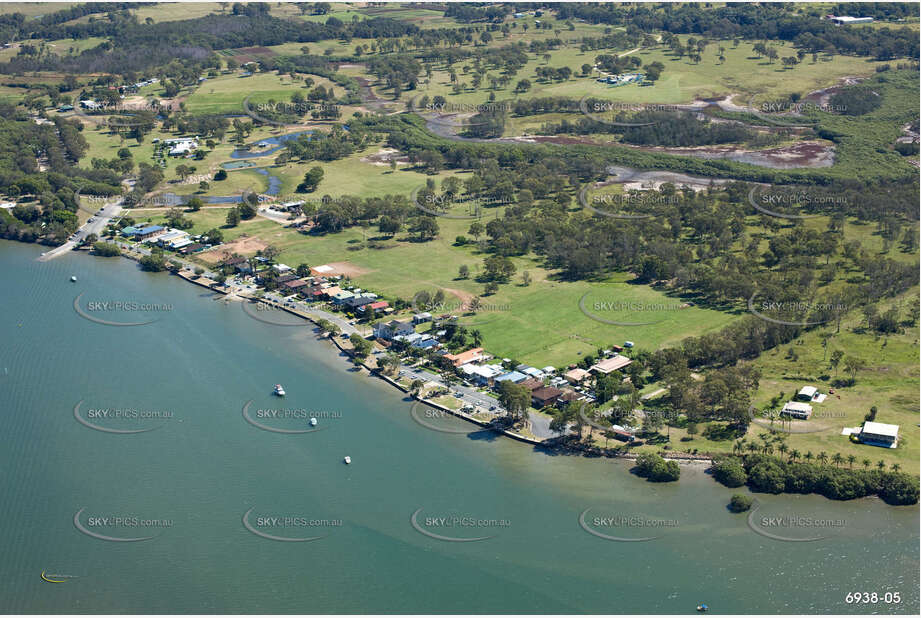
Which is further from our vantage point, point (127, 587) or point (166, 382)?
point (166, 382)

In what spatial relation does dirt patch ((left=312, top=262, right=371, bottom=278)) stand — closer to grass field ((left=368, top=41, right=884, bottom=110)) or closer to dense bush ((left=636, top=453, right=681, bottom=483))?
dense bush ((left=636, top=453, right=681, bottom=483))

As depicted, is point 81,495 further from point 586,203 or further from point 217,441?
point 586,203

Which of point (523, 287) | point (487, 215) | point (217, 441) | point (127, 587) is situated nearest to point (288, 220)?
point (487, 215)

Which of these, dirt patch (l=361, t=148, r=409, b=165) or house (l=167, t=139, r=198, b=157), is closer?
dirt patch (l=361, t=148, r=409, b=165)

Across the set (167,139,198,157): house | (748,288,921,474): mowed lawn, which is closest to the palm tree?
(748,288,921,474): mowed lawn

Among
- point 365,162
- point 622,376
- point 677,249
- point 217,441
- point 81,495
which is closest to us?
point 81,495

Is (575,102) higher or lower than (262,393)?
higher

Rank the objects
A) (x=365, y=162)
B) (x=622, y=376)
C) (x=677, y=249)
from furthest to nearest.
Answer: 1. (x=365, y=162)
2. (x=677, y=249)
3. (x=622, y=376)
